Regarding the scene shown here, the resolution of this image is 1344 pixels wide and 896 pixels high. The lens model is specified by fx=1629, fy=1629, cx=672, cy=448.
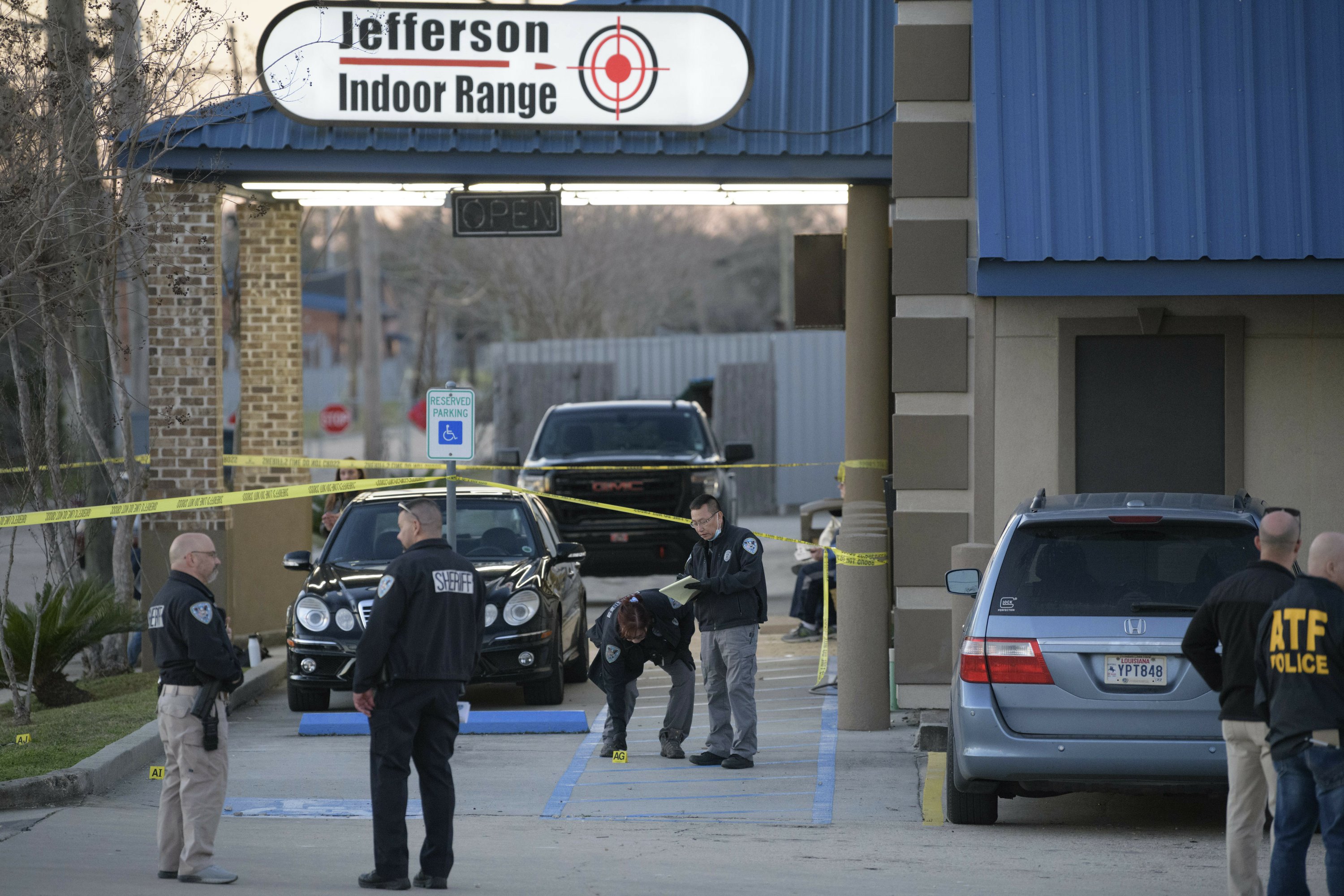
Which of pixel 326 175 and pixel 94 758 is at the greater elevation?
pixel 326 175

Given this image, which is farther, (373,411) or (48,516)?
(373,411)

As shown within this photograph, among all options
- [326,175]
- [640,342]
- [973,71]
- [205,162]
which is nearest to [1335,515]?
[973,71]

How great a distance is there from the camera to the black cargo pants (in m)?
6.72

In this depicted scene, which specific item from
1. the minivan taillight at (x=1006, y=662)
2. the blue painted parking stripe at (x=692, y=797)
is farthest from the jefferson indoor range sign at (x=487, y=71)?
the minivan taillight at (x=1006, y=662)

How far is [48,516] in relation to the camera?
11055mm

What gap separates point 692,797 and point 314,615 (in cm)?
369

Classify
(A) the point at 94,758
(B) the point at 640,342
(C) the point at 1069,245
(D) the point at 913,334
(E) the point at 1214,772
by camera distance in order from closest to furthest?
(E) the point at 1214,772 → (A) the point at 94,758 → (C) the point at 1069,245 → (D) the point at 913,334 → (B) the point at 640,342

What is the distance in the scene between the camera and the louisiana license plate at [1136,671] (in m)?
7.21

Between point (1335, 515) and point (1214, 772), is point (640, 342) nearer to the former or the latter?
point (1335, 515)

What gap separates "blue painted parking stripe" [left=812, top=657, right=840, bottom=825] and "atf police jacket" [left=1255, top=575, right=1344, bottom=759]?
303 centimetres

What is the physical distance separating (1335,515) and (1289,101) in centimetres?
264

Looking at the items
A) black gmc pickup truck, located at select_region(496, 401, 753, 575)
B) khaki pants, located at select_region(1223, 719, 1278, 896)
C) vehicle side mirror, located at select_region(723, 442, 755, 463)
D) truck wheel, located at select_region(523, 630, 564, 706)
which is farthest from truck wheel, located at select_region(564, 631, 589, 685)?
khaki pants, located at select_region(1223, 719, 1278, 896)

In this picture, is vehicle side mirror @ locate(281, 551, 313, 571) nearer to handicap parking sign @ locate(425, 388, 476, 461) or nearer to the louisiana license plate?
handicap parking sign @ locate(425, 388, 476, 461)

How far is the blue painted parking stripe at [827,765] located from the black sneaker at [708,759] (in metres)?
0.60
